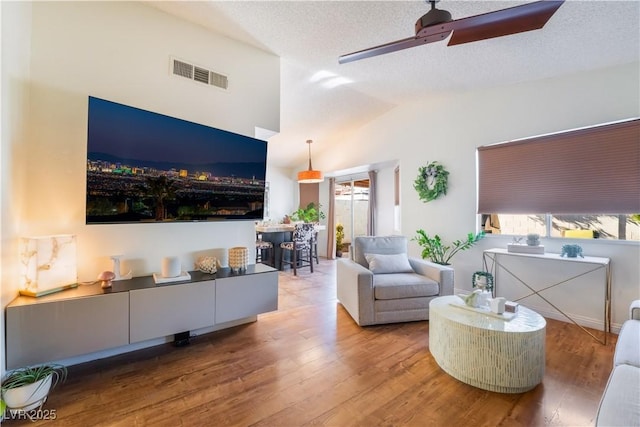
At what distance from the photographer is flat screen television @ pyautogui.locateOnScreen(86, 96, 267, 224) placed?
1999 millimetres

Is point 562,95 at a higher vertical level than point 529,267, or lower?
higher

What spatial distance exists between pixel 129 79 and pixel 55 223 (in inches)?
51.6

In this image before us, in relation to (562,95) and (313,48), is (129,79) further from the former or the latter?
(562,95)

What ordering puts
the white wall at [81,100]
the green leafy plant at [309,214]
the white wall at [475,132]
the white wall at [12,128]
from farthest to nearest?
the green leafy plant at [309,214] → the white wall at [475,132] → the white wall at [81,100] → the white wall at [12,128]

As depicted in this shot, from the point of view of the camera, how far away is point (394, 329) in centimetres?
275

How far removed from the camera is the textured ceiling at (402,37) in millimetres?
2195

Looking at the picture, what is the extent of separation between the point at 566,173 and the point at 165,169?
4052mm

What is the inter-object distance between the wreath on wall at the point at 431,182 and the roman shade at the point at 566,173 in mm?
478

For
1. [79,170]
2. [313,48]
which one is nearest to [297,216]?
[313,48]

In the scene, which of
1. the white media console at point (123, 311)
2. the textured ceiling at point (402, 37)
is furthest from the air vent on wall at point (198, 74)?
the white media console at point (123, 311)

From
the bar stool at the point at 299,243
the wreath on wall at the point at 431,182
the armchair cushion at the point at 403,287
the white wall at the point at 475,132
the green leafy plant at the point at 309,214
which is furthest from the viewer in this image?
the green leafy plant at the point at 309,214

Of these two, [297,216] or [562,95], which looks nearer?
[562,95]

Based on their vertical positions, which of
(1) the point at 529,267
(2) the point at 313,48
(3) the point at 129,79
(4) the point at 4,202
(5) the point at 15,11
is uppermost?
(2) the point at 313,48

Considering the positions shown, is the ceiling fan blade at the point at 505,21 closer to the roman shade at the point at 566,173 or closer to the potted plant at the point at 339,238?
the roman shade at the point at 566,173
